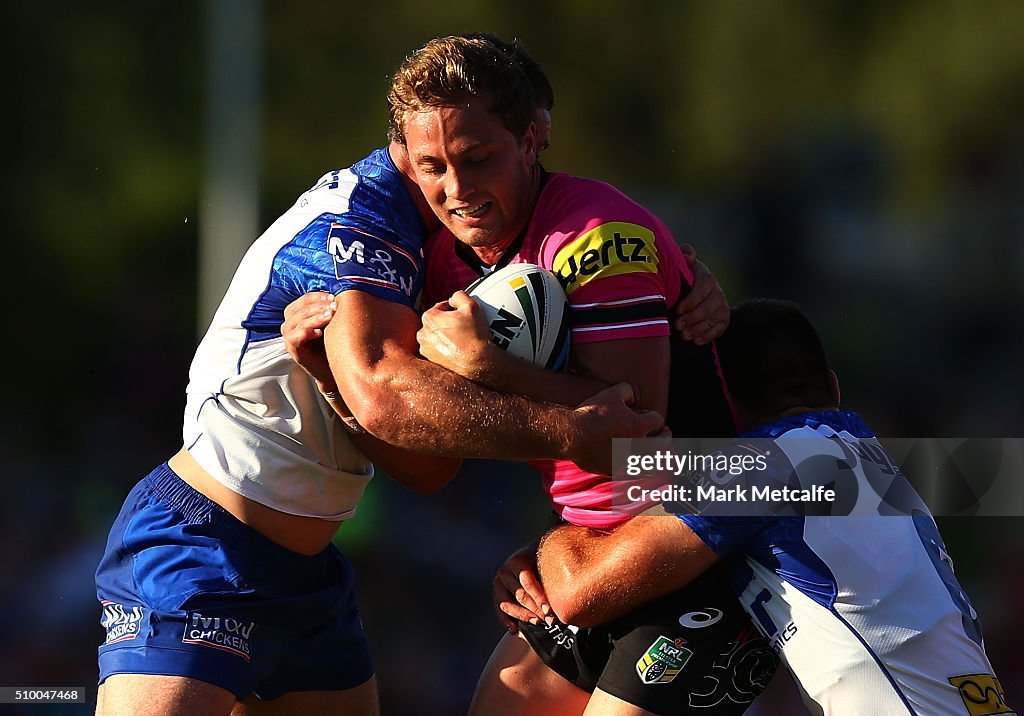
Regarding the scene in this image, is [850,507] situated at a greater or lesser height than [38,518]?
greater

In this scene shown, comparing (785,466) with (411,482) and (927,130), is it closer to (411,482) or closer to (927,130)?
(411,482)

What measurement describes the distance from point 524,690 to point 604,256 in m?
1.30

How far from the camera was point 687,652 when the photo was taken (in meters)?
3.08

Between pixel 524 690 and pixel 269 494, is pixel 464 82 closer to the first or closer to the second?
pixel 269 494

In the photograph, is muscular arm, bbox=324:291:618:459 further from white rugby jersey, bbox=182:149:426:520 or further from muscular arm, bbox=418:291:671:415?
white rugby jersey, bbox=182:149:426:520

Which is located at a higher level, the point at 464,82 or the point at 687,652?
the point at 464,82

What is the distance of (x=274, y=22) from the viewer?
24.8 feet

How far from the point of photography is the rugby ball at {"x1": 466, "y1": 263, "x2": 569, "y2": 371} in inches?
112

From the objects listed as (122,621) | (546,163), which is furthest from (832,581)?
(546,163)

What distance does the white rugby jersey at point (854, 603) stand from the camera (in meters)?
2.93

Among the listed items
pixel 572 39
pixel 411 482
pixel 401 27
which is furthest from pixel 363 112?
pixel 411 482

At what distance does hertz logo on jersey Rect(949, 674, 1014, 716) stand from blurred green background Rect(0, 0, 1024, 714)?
3631mm

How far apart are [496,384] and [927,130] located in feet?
17.1
